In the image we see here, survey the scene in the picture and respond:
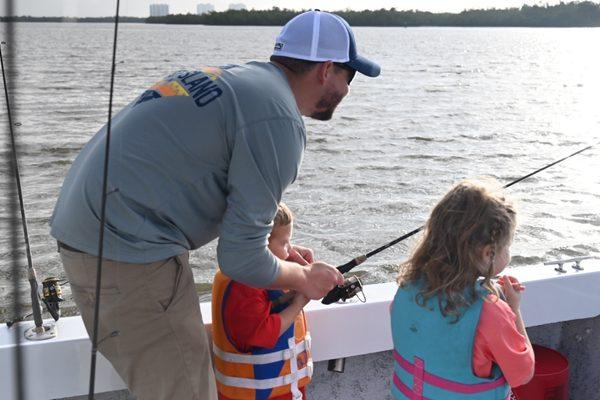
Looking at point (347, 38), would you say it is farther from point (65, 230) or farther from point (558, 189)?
point (558, 189)

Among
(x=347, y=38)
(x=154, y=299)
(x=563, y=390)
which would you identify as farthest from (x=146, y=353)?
(x=563, y=390)

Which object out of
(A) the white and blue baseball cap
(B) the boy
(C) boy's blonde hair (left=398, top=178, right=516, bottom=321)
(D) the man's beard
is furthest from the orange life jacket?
(A) the white and blue baseball cap

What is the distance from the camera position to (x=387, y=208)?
7438mm

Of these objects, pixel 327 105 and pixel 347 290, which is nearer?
pixel 327 105

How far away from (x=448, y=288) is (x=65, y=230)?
33.3 inches

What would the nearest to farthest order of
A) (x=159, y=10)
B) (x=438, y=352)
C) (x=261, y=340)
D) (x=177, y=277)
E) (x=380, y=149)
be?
(x=159, y=10) < (x=177, y=277) < (x=438, y=352) < (x=261, y=340) < (x=380, y=149)

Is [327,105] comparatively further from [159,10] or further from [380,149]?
[380,149]

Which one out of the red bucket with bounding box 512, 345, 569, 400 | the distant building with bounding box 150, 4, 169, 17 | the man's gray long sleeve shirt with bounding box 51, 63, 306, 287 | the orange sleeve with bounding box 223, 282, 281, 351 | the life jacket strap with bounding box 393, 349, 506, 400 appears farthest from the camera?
the red bucket with bounding box 512, 345, 569, 400

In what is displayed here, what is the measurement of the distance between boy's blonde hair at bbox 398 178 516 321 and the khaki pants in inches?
21.0

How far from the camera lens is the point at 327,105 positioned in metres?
1.77

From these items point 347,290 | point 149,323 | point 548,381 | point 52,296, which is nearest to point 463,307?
point 347,290

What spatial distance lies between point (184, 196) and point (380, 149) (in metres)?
8.97

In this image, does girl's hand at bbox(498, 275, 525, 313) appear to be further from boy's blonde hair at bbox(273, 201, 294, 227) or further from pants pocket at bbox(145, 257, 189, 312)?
pants pocket at bbox(145, 257, 189, 312)

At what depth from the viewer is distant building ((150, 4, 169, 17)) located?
1.23 metres
